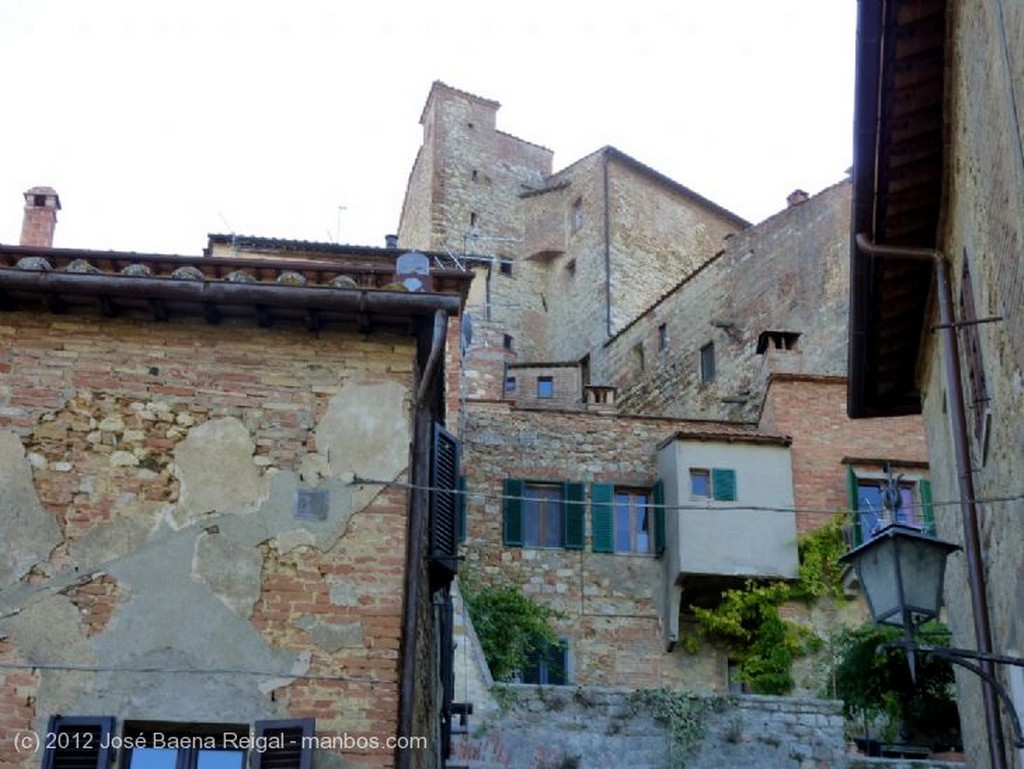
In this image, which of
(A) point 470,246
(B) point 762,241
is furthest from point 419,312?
(A) point 470,246

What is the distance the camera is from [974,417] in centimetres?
932

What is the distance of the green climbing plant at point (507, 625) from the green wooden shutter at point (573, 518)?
1.50m

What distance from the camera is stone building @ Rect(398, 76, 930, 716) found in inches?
995

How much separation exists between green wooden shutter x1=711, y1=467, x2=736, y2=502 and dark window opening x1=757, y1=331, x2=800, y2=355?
548 centimetres

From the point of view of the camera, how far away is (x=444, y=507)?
11.6 m

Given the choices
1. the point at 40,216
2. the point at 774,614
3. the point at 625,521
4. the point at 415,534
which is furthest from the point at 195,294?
the point at 625,521

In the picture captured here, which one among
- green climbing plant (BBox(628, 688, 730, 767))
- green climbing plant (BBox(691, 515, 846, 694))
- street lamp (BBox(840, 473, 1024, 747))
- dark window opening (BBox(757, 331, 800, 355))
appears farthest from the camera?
dark window opening (BBox(757, 331, 800, 355))

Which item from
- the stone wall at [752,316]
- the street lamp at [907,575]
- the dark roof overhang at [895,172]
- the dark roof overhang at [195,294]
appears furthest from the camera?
the stone wall at [752,316]

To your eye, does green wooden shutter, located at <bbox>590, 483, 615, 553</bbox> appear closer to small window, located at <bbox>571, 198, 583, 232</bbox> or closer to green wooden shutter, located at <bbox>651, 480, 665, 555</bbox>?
green wooden shutter, located at <bbox>651, 480, 665, 555</bbox>

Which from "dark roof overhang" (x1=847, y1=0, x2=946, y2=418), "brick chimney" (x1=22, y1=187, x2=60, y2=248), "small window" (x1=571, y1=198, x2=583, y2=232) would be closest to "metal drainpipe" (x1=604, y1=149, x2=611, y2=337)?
"small window" (x1=571, y1=198, x2=583, y2=232)

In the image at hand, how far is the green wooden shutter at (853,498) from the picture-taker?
82.2 ft

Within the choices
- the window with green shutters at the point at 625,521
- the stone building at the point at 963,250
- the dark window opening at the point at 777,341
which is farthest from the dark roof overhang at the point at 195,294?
the dark window opening at the point at 777,341

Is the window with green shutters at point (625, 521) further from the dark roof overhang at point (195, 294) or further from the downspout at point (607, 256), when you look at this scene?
the dark roof overhang at point (195, 294)

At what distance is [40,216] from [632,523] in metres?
12.6
